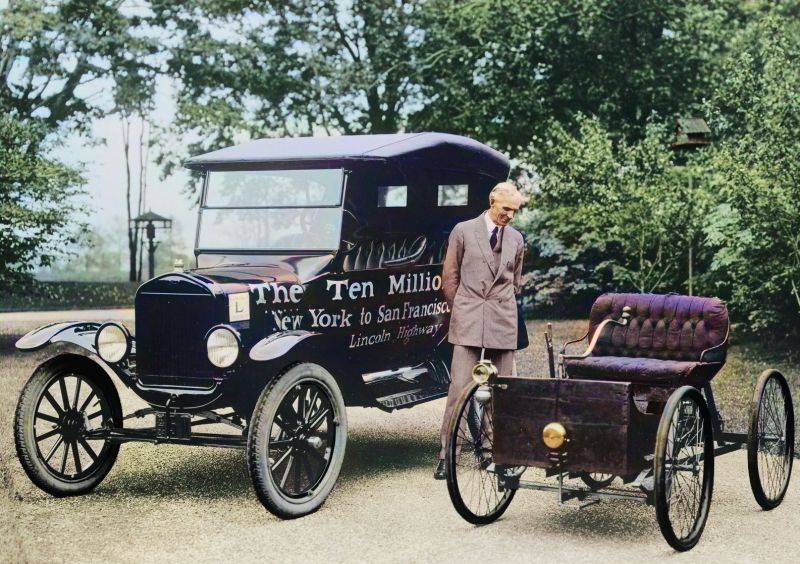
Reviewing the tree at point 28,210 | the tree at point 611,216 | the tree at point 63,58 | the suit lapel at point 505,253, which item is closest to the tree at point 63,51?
the tree at point 63,58

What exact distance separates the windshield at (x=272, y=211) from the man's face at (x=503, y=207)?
4.05 feet

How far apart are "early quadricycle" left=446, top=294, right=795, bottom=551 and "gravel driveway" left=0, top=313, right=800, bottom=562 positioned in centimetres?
18

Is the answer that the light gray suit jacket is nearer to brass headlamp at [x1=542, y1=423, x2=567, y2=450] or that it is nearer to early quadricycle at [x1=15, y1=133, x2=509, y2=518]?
early quadricycle at [x1=15, y1=133, x2=509, y2=518]

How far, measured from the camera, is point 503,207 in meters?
6.71

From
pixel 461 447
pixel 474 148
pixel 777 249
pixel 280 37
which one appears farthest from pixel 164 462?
pixel 280 37

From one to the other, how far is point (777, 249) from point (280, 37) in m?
14.6

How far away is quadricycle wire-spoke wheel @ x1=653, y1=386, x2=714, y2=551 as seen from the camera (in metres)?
5.12

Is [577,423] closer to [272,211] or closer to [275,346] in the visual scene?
[275,346]

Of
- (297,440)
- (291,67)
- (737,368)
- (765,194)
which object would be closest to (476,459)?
(297,440)

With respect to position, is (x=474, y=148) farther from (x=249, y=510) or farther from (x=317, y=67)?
(x=317, y=67)

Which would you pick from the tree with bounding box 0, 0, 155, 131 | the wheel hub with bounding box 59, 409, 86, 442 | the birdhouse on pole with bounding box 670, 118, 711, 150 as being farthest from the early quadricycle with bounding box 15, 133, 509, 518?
the tree with bounding box 0, 0, 155, 131

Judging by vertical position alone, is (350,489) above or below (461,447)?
below

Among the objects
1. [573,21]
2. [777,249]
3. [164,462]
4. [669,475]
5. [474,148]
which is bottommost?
[164,462]

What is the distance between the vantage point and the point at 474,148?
29.0 ft
